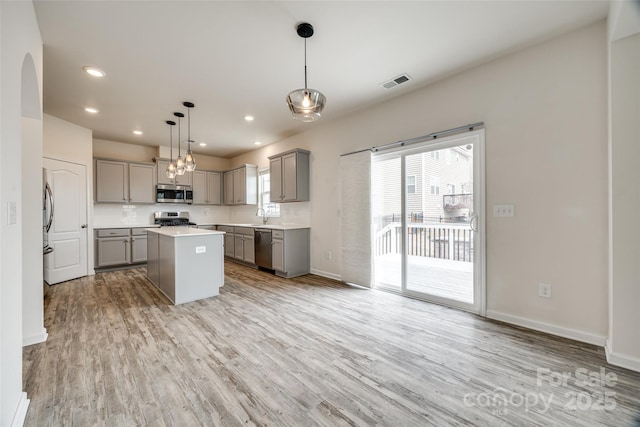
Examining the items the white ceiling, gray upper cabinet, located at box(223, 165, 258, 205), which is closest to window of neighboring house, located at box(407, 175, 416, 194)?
the white ceiling

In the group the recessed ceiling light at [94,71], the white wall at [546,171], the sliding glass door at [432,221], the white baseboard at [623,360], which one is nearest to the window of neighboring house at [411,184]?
the sliding glass door at [432,221]

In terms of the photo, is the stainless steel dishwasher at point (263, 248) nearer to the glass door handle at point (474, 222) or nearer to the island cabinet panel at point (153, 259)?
the island cabinet panel at point (153, 259)

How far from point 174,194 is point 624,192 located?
7307 millimetres

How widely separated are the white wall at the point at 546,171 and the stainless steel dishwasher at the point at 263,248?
3.46m

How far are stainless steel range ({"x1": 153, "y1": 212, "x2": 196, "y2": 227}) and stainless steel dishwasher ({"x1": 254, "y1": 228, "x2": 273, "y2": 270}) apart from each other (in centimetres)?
248

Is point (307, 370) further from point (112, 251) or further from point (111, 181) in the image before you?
point (111, 181)

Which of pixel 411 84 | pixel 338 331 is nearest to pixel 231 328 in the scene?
pixel 338 331

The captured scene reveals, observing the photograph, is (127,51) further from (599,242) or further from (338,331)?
(599,242)

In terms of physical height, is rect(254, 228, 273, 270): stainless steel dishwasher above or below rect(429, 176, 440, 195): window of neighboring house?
below

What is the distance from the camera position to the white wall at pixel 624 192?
2.00m

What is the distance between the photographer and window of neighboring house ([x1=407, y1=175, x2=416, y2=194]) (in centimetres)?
362

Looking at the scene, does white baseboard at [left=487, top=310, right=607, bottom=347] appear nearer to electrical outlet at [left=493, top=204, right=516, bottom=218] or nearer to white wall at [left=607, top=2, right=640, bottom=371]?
white wall at [left=607, top=2, right=640, bottom=371]

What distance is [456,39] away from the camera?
2.53 metres

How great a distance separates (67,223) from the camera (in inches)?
182
